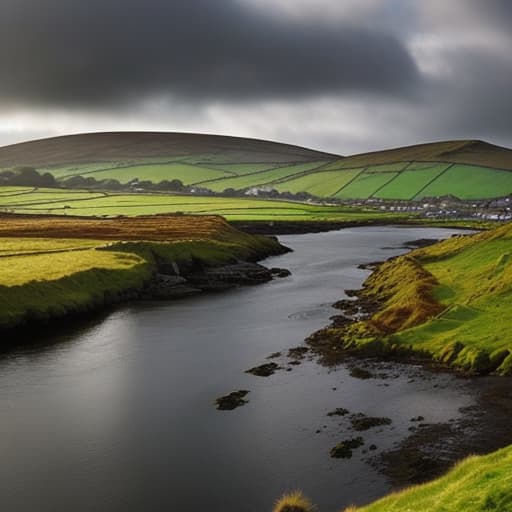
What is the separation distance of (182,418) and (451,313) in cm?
2610

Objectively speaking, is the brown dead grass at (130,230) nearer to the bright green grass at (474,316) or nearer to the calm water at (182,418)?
the calm water at (182,418)

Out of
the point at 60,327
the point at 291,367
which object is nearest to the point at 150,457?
the point at 291,367

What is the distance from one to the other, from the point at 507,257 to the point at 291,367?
2962 cm

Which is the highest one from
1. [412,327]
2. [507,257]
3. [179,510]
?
[507,257]

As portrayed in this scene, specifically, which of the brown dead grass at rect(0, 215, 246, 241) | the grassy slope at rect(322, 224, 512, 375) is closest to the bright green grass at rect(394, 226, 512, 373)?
the grassy slope at rect(322, 224, 512, 375)

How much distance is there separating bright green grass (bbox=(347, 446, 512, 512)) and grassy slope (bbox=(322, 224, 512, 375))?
19018 millimetres

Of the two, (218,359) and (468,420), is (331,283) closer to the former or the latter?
(218,359)

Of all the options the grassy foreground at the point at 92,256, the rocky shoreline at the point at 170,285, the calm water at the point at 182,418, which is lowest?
the calm water at the point at 182,418

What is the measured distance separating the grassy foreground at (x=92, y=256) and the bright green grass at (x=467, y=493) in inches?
1902

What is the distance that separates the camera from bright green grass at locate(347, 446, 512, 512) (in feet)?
61.7

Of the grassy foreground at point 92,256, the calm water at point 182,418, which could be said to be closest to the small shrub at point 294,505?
the calm water at point 182,418

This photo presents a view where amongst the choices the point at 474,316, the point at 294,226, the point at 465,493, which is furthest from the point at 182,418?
the point at 294,226

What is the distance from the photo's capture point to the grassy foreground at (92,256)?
224 feet

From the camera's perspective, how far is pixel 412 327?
177 feet
